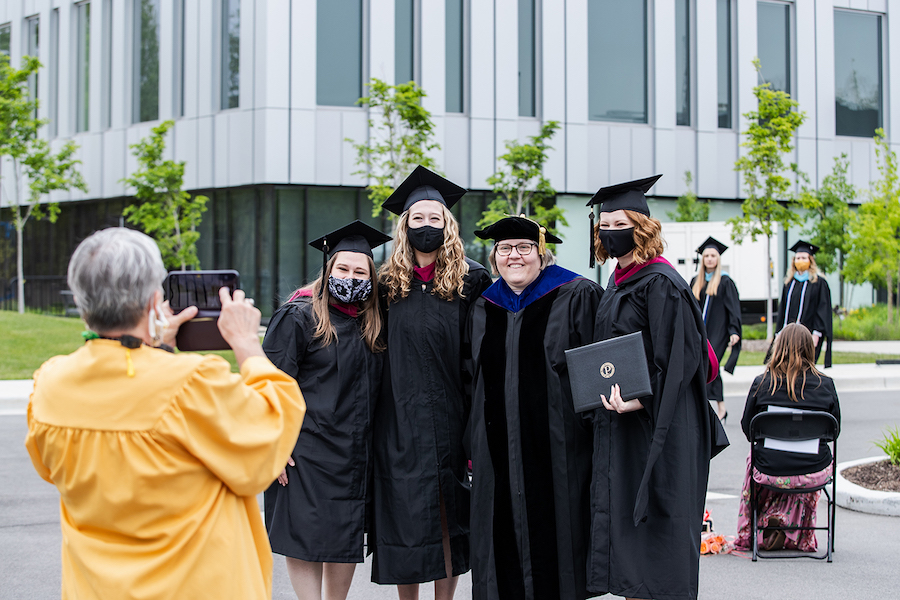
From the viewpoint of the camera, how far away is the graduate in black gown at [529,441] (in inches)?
147

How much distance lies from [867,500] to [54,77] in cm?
2673

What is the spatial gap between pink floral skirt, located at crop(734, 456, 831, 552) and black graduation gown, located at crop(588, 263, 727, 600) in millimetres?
2149

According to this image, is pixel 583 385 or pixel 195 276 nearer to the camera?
pixel 195 276

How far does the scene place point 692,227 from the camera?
21094 mm

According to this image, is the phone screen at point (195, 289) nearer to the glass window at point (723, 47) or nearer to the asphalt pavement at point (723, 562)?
the asphalt pavement at point (723, 562)

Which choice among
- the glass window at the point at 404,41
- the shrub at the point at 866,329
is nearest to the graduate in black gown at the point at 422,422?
the glass window at the point at 404,41

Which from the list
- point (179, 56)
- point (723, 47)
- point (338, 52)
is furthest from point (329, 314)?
point (723, 47)

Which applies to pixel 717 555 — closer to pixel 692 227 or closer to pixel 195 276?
pixel 195 276

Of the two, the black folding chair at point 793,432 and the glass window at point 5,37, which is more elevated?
the glass window at point 5,37

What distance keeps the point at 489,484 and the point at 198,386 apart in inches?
81.8

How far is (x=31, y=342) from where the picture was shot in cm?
1650

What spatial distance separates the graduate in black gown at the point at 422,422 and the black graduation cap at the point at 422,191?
15 centimetres

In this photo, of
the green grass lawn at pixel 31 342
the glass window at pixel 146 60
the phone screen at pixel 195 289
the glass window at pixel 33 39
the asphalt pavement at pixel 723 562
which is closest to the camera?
the phone screen at pixel 195 289

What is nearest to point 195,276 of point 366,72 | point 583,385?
point 583,385
